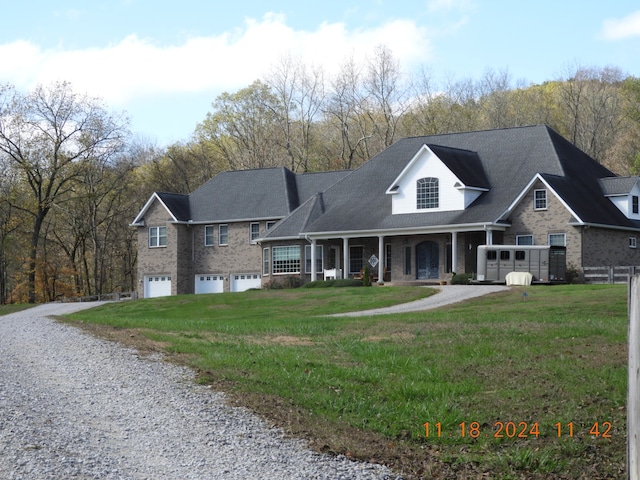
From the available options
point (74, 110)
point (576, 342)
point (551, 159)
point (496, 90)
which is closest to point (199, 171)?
point (74, 110)

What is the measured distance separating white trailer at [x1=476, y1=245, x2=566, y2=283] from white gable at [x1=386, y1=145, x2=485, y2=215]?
4.44 metres

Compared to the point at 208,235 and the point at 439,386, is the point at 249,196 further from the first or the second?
the point at 439,386

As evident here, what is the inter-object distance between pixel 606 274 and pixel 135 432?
33.0m

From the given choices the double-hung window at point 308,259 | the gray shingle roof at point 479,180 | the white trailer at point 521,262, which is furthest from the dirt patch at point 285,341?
the double-hung window at point 308,259

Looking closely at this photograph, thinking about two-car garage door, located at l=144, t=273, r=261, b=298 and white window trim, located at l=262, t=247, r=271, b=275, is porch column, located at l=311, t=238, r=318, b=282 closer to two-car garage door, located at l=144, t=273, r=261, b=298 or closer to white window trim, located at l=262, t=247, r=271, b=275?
white window trim, located at l=262, t=247, r=271, b=275

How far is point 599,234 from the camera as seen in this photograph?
42281 millimetres

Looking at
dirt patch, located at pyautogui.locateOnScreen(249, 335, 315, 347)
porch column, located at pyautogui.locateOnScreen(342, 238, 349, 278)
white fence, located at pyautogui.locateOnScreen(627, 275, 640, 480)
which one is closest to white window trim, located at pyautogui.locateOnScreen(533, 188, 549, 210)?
porch column, located at pyautogui.locateOnScreen(342, 238, 349, 278)


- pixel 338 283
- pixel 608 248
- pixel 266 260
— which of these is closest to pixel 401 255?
pixel 338 283

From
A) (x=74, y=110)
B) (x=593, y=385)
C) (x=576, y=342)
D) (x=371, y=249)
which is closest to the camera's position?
(x=593, y=385)

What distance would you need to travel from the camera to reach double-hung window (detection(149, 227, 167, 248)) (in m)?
56.8

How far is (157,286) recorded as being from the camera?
57062mm

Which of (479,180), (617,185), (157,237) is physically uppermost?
(479,180)

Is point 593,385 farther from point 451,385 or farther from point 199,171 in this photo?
point 199,171

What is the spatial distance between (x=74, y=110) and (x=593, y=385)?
188 feet
